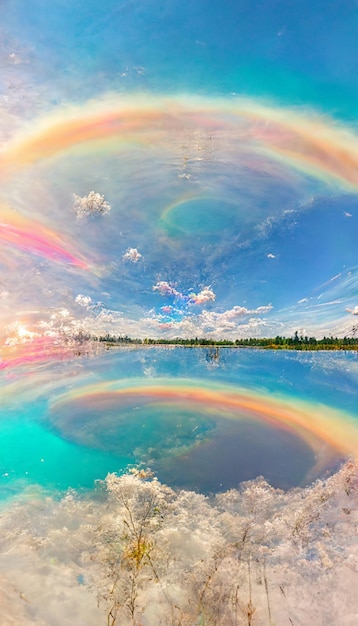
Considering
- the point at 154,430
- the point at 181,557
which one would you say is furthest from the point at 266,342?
the point at 181,557

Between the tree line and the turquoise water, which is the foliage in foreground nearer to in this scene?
the turquoise water

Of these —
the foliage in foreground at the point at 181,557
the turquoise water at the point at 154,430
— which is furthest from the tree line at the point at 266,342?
the foliage in foreground at the point at 181,557

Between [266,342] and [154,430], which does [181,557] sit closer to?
[154,430]

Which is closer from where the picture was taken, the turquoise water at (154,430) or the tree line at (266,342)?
the turquoise water at (154,430)

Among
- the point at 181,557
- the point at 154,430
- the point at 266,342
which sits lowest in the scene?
the point at 181,557

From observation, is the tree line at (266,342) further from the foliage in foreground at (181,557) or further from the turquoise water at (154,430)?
the foliage in foreground at (181,557)

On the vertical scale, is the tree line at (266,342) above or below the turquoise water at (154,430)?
above

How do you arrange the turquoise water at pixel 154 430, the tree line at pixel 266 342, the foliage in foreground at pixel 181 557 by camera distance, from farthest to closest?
1. the tree line at pixel 266 342
2. the turquoise water at pixel 154 430
3. the foliage in foreground at pixel 181 557

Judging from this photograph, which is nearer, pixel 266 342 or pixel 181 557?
pixel 181 557

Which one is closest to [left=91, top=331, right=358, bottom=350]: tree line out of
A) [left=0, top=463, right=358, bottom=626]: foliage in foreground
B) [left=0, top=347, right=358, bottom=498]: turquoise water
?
[left=0, top=347, right=358, bottom=498]: turquoise water
